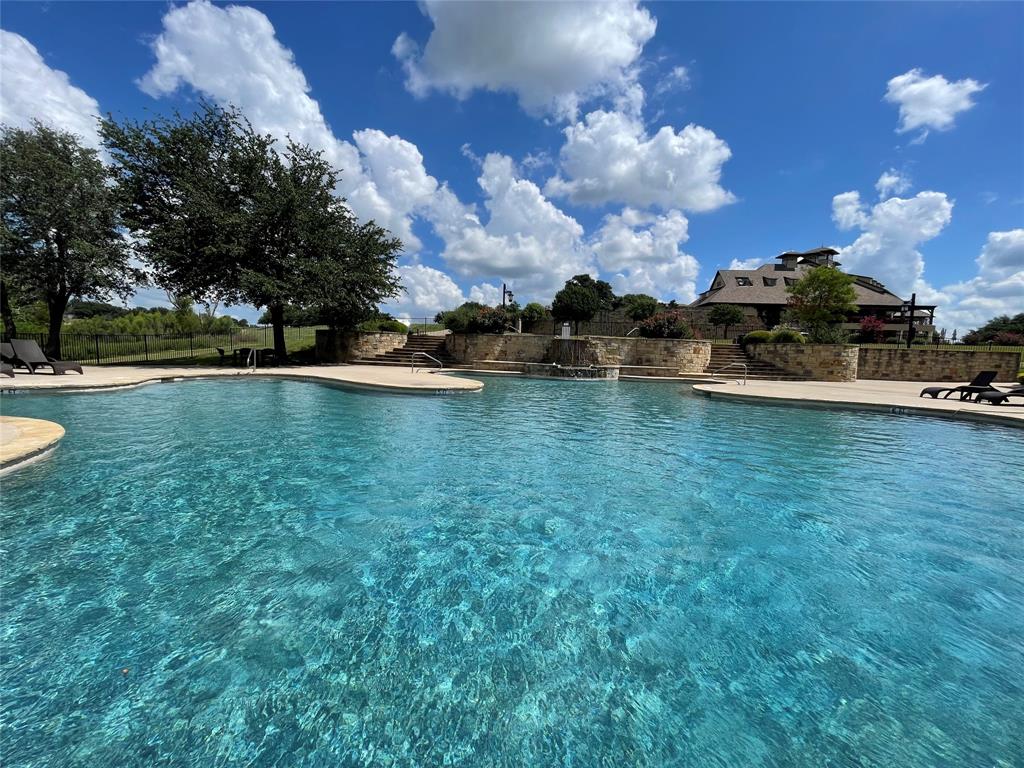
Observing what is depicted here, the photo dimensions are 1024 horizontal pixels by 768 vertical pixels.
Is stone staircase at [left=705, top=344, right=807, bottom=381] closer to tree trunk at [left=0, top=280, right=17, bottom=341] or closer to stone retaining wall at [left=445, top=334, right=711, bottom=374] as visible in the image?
stone retaining wall at [left=445, top=334, right=711, bottom=374]

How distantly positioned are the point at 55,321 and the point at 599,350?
2445cm

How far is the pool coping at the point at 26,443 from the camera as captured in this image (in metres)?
5.38

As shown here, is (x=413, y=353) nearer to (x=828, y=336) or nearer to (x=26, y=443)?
(x=26, y=443)

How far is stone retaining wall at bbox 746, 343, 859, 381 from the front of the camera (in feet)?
64.3

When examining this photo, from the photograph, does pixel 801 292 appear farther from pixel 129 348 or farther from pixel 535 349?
pixel 129 348

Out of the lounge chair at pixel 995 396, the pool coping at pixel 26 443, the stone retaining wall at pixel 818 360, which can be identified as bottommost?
the pool coping at pixel 26 443

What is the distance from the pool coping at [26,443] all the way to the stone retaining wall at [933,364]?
93.5ft

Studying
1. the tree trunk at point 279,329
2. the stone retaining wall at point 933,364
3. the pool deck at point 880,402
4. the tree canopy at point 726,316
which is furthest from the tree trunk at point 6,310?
the tree canopy at point 726,316

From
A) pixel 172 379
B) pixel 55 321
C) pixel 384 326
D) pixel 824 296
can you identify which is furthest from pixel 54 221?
pixel 824 296

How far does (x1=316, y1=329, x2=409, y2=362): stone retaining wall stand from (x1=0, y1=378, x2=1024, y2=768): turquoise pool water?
16709 millimetres

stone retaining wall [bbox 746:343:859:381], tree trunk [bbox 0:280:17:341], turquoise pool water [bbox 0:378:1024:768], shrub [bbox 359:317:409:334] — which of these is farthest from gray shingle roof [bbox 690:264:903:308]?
tree trunk [bbox 0:280:17:341]

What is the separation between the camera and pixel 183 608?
9.73 feet

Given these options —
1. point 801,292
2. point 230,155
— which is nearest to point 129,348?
point 230,155

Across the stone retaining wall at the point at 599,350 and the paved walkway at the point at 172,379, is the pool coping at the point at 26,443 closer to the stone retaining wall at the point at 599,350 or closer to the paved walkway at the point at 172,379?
the paved walkway at the point at 172,379
